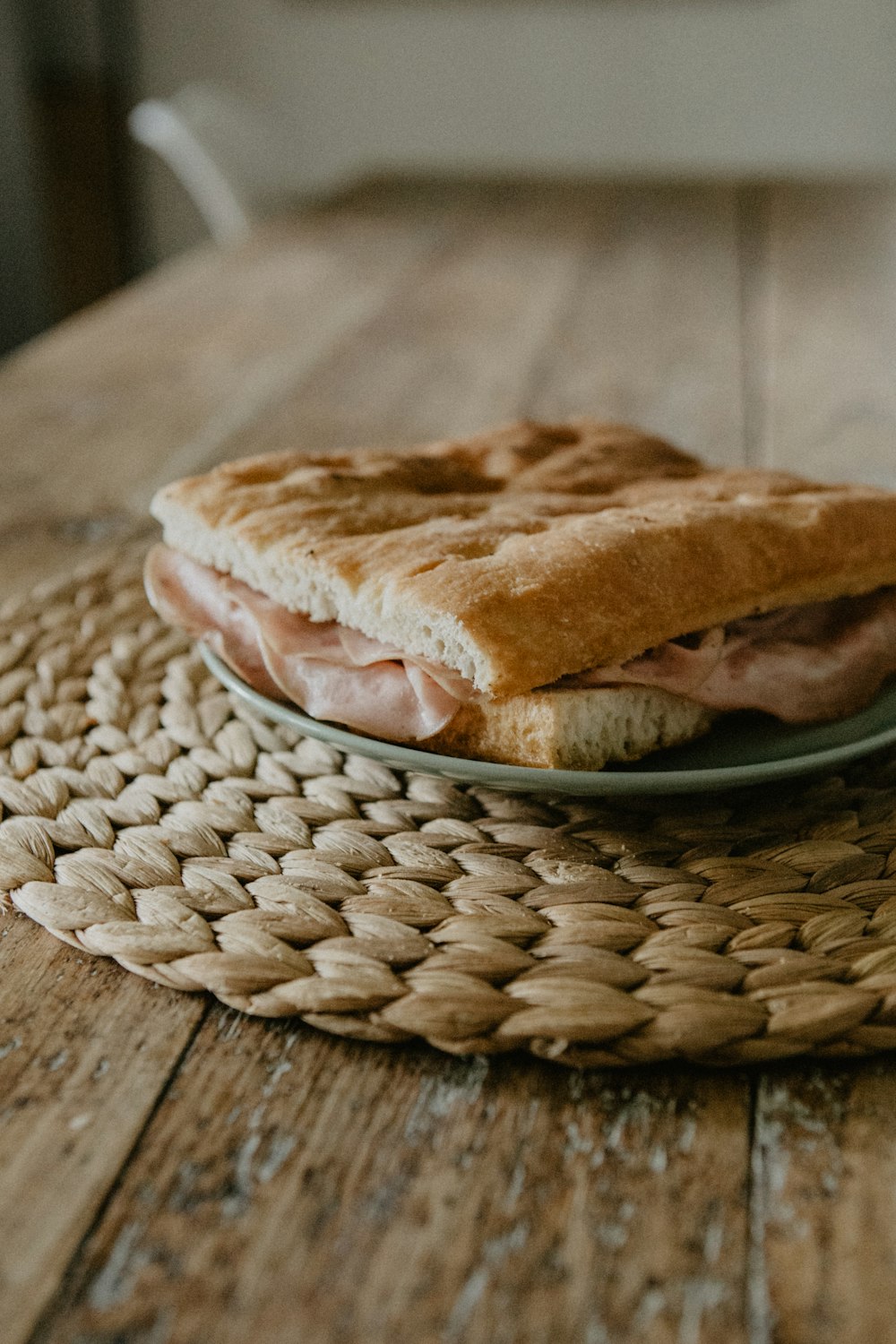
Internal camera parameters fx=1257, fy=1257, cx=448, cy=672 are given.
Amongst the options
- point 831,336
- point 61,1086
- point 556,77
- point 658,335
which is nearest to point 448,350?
point 658,335

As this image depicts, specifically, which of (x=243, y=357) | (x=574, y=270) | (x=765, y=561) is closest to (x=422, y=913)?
(x=765, y=561)

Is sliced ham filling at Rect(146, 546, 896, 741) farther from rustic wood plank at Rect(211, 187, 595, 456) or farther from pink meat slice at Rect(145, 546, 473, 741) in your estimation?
rustic wood plank at Rect(211, 187, 595, 456)

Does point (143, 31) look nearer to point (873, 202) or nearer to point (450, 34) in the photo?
point (450, 34)

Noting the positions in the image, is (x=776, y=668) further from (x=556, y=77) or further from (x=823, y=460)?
(x=556, y=77)

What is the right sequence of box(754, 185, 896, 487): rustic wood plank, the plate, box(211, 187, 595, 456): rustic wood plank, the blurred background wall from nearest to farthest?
the plate, box(754, 185, 896, 487): rustic wood plank, box(211, 187, 595, 456): rustic wood plank, the blurred background wall

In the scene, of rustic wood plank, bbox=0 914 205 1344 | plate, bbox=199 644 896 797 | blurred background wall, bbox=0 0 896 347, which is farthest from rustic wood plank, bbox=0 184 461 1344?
blurred background wall, bbox=0 0 896 347

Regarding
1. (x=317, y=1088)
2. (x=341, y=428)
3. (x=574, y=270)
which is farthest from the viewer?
(x=574, y=270)

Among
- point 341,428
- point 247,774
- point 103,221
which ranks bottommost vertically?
point 103,221
